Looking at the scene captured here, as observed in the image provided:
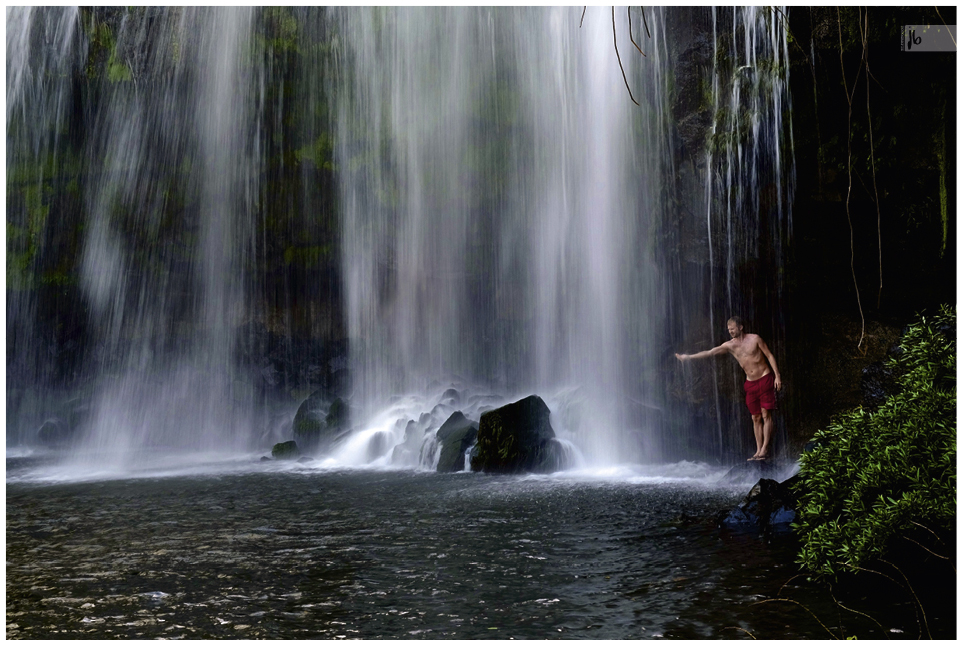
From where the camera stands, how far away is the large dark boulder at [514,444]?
11.4m

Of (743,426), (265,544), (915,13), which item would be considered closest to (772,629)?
(265,544)

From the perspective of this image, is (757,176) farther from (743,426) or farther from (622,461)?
(622,461)

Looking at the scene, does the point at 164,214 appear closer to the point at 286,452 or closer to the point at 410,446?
the point at 286,452

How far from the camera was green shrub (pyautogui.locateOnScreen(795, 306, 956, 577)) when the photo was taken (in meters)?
4.36

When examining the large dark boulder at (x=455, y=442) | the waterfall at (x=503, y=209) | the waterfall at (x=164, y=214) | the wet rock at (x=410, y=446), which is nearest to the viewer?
the large dark boulder at (x=455, y=442)

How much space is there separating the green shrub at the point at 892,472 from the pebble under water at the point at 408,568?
1.39 feet

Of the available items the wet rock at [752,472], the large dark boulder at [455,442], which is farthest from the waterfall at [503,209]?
the wet rock at [752,472]

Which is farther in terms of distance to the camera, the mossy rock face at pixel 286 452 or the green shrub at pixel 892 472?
the mossy rock face at pixel 286 452

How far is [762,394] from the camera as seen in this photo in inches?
394

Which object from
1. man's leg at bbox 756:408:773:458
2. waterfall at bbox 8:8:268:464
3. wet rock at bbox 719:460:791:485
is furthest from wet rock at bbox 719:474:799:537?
waterfall at bbox 8:8:268:464

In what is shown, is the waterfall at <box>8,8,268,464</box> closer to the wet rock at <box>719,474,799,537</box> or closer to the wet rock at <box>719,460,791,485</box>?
the wet rock at <box>719,460,791,485</box>

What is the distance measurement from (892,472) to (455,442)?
8.25 m

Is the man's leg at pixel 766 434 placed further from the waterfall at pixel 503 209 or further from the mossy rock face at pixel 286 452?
the mossy rock face at pixel 286 452

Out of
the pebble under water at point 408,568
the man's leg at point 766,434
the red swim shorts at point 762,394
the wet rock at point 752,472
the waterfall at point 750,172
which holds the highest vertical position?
the waterfall at point 750,172
